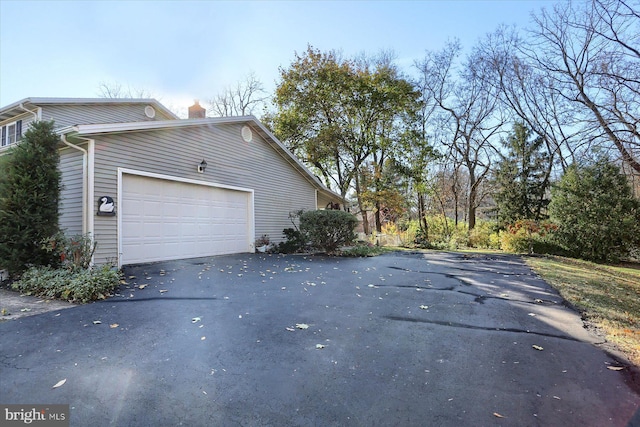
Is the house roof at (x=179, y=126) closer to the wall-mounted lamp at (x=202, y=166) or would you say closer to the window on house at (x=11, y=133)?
the wall-mounted lamp at (x=202, y=166)

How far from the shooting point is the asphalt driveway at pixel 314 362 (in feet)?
6.97

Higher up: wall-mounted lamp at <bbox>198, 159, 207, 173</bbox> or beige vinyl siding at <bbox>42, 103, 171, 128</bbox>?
beige vinyl siding at <bbox>42, 103, 171, 128</bbox>

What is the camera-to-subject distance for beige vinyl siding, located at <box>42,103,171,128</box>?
9812mm

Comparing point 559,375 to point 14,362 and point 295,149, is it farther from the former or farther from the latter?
point 295,149

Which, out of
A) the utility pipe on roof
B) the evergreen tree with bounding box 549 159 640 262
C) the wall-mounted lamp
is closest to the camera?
the utility pipe on roof

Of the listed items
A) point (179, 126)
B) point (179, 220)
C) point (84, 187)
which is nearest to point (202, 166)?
point (179, 126)

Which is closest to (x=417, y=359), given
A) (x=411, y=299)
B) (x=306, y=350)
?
(x=306, y=350)

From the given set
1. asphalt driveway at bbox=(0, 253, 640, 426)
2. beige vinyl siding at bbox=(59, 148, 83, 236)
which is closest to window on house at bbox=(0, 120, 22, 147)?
beige vinyl siding at bbox=(59, 148, 83, 236)

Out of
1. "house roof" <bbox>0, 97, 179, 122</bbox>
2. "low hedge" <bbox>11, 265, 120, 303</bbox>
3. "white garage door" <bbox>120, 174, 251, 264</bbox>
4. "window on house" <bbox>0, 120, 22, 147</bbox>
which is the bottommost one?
"low hedge" <bbox>11, 265, 120, 303</bbox>

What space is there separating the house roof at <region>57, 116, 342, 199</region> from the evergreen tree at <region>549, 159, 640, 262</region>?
9765mm

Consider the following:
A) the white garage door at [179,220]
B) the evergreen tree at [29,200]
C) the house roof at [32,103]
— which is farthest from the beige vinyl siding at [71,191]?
the house roof at [32,103]

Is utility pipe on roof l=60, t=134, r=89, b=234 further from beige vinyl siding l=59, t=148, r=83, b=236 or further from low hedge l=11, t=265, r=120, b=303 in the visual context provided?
Result: low hedge l=11, t=265, r=120, b=303

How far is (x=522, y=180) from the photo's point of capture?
17219 mm

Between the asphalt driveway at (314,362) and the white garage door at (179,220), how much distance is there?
270 centimetres
